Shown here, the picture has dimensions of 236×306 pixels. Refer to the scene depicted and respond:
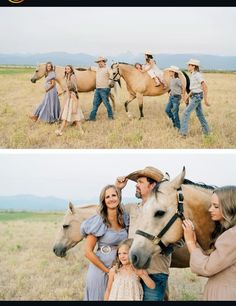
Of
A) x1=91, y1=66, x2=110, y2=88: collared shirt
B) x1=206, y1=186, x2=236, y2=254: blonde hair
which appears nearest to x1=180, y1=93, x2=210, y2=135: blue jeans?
x1=91, y1=66, x2=110, y2=88: collared shirt

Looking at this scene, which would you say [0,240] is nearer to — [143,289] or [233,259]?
[143,289]

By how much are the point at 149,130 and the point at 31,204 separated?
3.52 feet

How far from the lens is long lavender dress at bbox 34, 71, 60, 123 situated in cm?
400

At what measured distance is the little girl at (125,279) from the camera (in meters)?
2.76

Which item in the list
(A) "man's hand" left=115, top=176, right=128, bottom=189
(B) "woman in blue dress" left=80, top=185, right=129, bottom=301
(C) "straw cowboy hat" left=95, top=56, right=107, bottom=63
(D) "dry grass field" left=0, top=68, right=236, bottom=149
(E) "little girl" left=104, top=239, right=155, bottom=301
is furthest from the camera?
(C) "straw cowboy hat" left=95, top=56, right=107, bottom=63

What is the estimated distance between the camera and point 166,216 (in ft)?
8.95

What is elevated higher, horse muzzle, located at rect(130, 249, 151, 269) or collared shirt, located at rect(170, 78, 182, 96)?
collared shirt, located at rect(170, 78, 182, 96)

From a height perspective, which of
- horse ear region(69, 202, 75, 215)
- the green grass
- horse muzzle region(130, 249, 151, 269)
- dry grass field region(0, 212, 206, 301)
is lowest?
dry grass field region(0, 212, 206, 301)

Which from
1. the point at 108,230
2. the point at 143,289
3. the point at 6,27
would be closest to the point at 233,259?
the point at 143,289

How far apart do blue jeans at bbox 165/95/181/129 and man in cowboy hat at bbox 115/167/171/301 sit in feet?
3.12

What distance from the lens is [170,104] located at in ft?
12.9

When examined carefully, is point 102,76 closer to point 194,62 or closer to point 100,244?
point 194,62

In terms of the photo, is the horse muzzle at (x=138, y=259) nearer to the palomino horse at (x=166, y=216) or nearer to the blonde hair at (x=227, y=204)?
the palomino horse at (x=166, y=216)

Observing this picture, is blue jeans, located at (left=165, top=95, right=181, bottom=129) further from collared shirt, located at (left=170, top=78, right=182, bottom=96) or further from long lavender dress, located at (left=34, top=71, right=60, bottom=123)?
long lavender dress, located at (left=34, top=71, right=60, bottom=123)
